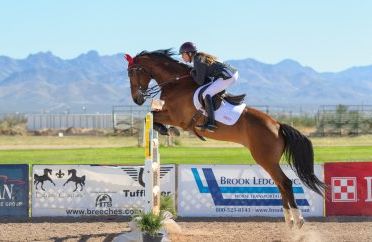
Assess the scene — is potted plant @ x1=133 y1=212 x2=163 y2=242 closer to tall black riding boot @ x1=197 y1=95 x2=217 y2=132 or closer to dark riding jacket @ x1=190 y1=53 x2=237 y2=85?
tall black riding boot @ x1=197 y1=95 x2=217 y2=132

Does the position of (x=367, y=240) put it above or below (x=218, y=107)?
below

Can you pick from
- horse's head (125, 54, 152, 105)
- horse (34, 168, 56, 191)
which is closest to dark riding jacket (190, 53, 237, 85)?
horse's head (125, 54, 152, 105)

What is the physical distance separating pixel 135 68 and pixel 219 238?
312 cm

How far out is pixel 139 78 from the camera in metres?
11.4

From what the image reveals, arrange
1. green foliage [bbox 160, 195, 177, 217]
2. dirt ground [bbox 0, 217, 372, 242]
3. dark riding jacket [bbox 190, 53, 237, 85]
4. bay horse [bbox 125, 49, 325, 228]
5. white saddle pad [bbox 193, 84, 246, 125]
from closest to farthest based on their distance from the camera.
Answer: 1. dark riding jacket [bbox 190, 53, 237, 85]
2. white saddle pad [bbox 193, 84, 246, 125]
3. bay horse [bbox 125, 49, 325, 228]
4. dirt ground [bbox 0, 217, 372, 242]
5. green foliage [bbox 160, 195, 177, 217]

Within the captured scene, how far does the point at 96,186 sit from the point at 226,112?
4577 mm

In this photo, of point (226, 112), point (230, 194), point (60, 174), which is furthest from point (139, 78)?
point (230, 194)

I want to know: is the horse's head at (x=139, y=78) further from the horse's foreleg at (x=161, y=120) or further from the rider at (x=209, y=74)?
the rider at (x=209, y=74)

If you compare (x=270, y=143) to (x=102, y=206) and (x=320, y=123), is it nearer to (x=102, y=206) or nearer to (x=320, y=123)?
(x=102, y=206)

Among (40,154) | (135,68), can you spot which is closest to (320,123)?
(40,154)

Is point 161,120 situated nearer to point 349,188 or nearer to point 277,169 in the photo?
point 277,169

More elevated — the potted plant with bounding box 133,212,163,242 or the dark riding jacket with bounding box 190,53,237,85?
the dark riding jacket with bounding box 190,53,237,85

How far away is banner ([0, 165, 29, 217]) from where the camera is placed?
1439 centimetres

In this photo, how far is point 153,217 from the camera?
408 inches
